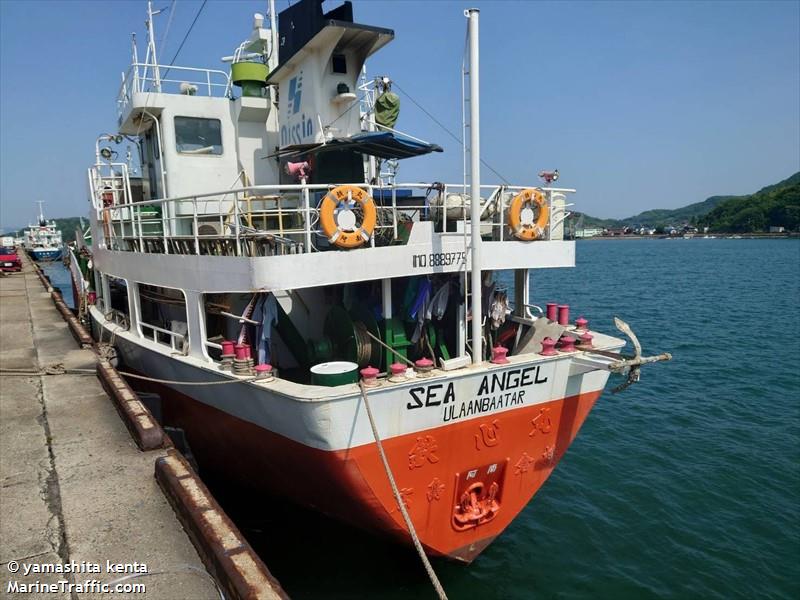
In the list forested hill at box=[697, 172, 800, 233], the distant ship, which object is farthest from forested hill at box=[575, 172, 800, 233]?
the distant ship

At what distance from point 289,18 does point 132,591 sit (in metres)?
8.76

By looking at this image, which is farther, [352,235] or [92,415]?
[92,415]

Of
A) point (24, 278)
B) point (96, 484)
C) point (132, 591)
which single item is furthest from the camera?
point (24, 278)

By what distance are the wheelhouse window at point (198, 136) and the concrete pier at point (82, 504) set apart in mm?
4652

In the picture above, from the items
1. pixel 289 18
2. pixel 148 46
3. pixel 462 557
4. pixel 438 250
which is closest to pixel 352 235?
pixel 438 250

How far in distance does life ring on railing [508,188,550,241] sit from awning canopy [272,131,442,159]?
1598mm

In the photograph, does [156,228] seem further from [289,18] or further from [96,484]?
[96,484]

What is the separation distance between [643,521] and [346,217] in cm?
665

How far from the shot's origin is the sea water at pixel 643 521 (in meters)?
7.11

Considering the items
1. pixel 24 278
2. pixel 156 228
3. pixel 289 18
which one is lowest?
pixel 24 278

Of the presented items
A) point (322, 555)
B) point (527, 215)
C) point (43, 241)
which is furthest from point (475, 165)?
point (43, 241)

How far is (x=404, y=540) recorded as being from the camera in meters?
6.39

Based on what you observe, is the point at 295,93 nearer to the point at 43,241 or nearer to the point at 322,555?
the point at 322,555

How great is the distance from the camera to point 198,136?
10539 mm
